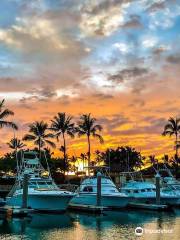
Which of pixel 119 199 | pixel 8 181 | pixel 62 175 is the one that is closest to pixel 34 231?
pixel 119 199

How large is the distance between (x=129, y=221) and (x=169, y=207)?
47.7 feet

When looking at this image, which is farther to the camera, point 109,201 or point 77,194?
point 77,194

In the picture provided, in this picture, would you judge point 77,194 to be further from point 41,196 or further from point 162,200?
point 162,200

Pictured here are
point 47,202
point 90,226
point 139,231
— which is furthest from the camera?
point 47,202

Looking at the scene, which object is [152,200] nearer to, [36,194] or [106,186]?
[106,186]

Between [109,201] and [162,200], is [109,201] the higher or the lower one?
the higher one

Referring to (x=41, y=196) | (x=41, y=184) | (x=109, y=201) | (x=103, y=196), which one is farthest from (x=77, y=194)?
(x=41, y=196)

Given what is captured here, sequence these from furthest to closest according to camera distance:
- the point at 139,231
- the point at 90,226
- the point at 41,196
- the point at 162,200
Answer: the point at 162,200, the point at 41,196, the point at 90,226, the point at 139,231

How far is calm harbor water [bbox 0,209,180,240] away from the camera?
1330 inches

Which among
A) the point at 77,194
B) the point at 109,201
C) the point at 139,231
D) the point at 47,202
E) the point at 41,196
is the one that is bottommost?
the point at 139,231

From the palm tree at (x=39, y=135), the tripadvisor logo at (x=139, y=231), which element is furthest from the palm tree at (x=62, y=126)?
the tripadvisor logo at (x=139, y=231)

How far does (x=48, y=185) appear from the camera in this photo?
50.0 m

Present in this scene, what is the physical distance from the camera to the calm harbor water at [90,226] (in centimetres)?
3378

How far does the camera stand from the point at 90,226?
39188 millimetres
